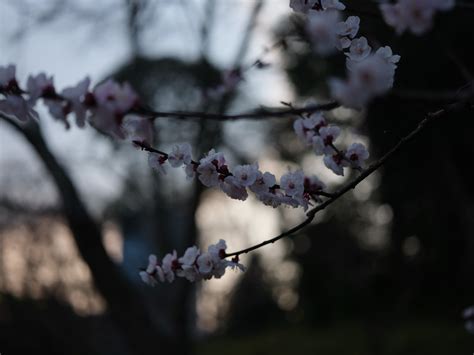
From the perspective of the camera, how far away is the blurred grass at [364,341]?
656cm

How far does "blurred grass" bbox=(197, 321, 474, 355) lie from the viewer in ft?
21.5

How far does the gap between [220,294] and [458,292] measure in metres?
4.93

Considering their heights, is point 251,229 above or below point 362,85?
above

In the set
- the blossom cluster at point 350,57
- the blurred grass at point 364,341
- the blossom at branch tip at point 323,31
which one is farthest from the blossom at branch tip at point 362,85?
the blurred grass at point 364,341

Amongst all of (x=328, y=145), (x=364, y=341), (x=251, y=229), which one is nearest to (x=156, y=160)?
(x=328, y=145)

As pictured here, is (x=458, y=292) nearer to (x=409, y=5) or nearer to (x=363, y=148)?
(x=363, y=148)

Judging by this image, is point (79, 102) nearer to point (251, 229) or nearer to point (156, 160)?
point (156, 160)

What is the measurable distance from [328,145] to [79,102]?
2.25 feet

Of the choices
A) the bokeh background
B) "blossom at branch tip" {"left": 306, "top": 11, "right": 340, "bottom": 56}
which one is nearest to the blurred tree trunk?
the bokeh background

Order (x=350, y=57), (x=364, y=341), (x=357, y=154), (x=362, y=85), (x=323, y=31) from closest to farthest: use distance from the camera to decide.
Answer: (x=362, y=85) → (x=323, y=31) → (x=350, y=57) → (x=357, y=154) → (x=364, y=341)

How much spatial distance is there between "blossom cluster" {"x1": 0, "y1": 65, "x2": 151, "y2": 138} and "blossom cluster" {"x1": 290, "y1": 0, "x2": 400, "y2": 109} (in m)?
0.29

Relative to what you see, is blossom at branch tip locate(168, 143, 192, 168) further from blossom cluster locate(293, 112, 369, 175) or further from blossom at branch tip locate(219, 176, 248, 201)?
blossom cluster locate(293, 112, 369, 175)

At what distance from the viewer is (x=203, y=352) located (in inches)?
385

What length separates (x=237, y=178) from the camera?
135cm
